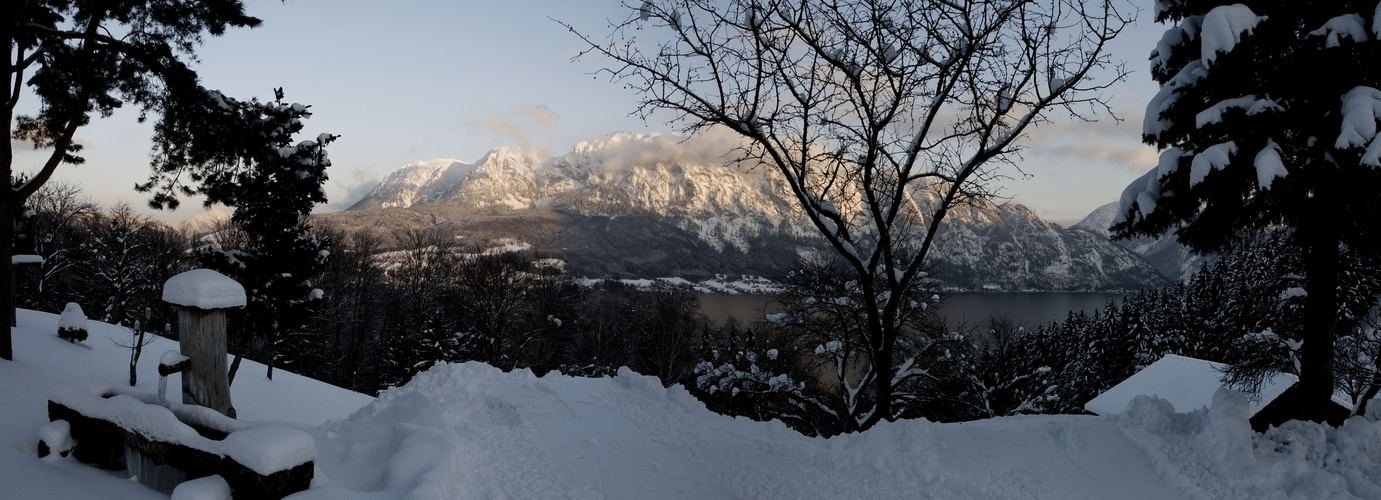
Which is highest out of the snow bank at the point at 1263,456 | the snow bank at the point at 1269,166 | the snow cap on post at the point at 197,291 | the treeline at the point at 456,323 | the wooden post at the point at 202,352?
the snow bank at the point at 1269,166

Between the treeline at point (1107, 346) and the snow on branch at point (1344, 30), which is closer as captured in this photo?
the snow on branch at point (1344, 30)

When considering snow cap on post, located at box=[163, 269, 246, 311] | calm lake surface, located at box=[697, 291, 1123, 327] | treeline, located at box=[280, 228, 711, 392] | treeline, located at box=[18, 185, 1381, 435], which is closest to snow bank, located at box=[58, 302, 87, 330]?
treeline, located at box=[18, 185, 1381, 435]

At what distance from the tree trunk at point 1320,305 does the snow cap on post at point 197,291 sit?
853 centimetres

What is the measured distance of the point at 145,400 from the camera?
4164 millimetres

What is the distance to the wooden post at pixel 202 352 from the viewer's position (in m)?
4.23

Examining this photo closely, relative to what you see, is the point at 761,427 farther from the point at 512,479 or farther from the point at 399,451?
the point at 399,451

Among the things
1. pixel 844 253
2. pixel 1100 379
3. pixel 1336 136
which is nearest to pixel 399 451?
pixel 844 253

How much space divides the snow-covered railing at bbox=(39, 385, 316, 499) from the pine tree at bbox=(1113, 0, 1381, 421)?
6.82 metres

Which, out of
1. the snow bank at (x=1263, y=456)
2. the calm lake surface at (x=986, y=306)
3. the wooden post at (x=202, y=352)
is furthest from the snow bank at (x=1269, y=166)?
the calm lake surface at (x=986, y=306)

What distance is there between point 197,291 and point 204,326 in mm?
339

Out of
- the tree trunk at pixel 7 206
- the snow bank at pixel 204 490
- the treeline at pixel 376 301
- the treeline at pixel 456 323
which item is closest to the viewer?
the snow bank at pixel 204 490

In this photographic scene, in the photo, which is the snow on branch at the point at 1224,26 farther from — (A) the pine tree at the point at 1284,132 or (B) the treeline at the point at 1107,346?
(B) the treeline at the point at 1107,346

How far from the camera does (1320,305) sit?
5551 mm

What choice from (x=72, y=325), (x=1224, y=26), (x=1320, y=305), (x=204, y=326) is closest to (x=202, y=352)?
(x=204, y=326)
